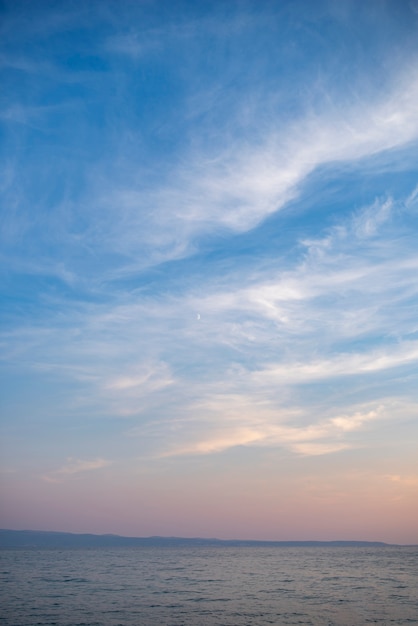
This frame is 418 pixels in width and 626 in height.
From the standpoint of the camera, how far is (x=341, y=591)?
63.7 m

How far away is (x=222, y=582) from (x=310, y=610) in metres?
33.5

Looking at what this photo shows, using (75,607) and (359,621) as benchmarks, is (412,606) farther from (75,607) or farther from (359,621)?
(75,607)

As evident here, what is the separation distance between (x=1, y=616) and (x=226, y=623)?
2007 cm

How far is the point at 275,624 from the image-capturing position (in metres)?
39.7

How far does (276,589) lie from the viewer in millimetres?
65688

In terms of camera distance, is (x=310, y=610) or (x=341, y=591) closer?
(x=310, y=610)

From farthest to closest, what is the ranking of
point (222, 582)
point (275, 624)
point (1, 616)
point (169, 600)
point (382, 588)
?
point (222, 582) → point (382, 588) → point (169, 600) → point (1, 616) → point (275, 624)

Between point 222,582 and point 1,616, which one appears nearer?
point 1,616

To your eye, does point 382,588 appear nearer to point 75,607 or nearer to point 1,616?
point 75,607

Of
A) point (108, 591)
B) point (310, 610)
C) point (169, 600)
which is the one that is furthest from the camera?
point (108, 591)

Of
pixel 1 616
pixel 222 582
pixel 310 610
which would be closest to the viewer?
pixel 1 616

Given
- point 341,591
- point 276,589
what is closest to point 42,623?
point 276,589

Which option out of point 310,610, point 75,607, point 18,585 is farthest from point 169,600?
point 18,585

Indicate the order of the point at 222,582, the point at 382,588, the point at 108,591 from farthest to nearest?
1. the point at 222,582
2. the point at 382,588
3. the point at 108,591
